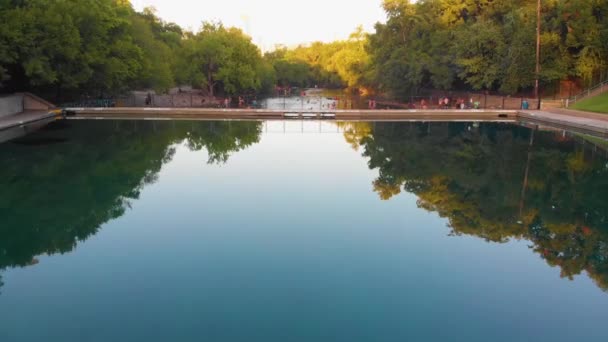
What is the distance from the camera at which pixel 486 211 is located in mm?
12875

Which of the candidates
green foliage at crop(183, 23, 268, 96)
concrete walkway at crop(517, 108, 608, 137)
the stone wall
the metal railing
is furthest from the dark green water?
green foliage at crop(183, 23, 268, 96)

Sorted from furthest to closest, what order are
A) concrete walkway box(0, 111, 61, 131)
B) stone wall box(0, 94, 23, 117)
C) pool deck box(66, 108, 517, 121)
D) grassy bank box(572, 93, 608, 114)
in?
pool deck box(66, 108, 517, 121)
grassy bank box(572, 93, 608, 114)
stone wall box(0, 94, 23, 117)
concrete walkway box(0, 111, 61, 131)

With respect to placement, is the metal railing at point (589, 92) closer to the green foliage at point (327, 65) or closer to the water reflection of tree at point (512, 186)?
the water reflection of tree at point (512, 186)

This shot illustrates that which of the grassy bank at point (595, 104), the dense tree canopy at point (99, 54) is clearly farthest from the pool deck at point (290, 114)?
the grassy bank at point (595, 104)

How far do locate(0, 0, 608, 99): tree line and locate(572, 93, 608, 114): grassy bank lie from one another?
220cm

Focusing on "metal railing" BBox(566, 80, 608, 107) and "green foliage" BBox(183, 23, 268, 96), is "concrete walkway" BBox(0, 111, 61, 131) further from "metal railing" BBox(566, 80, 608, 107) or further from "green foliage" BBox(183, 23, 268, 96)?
"metal railing" BBox(566, 80, 608, 107)

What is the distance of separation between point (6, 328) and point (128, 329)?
163 cm

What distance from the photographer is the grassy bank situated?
104 feet

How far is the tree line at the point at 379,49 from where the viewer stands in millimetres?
31906

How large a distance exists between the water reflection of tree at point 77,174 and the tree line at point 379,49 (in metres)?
6.63

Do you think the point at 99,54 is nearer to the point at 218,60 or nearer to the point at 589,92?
the point at 218,60

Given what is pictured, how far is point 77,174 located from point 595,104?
3191cm

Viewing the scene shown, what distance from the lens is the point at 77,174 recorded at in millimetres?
16609

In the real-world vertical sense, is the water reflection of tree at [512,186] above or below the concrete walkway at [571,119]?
below
